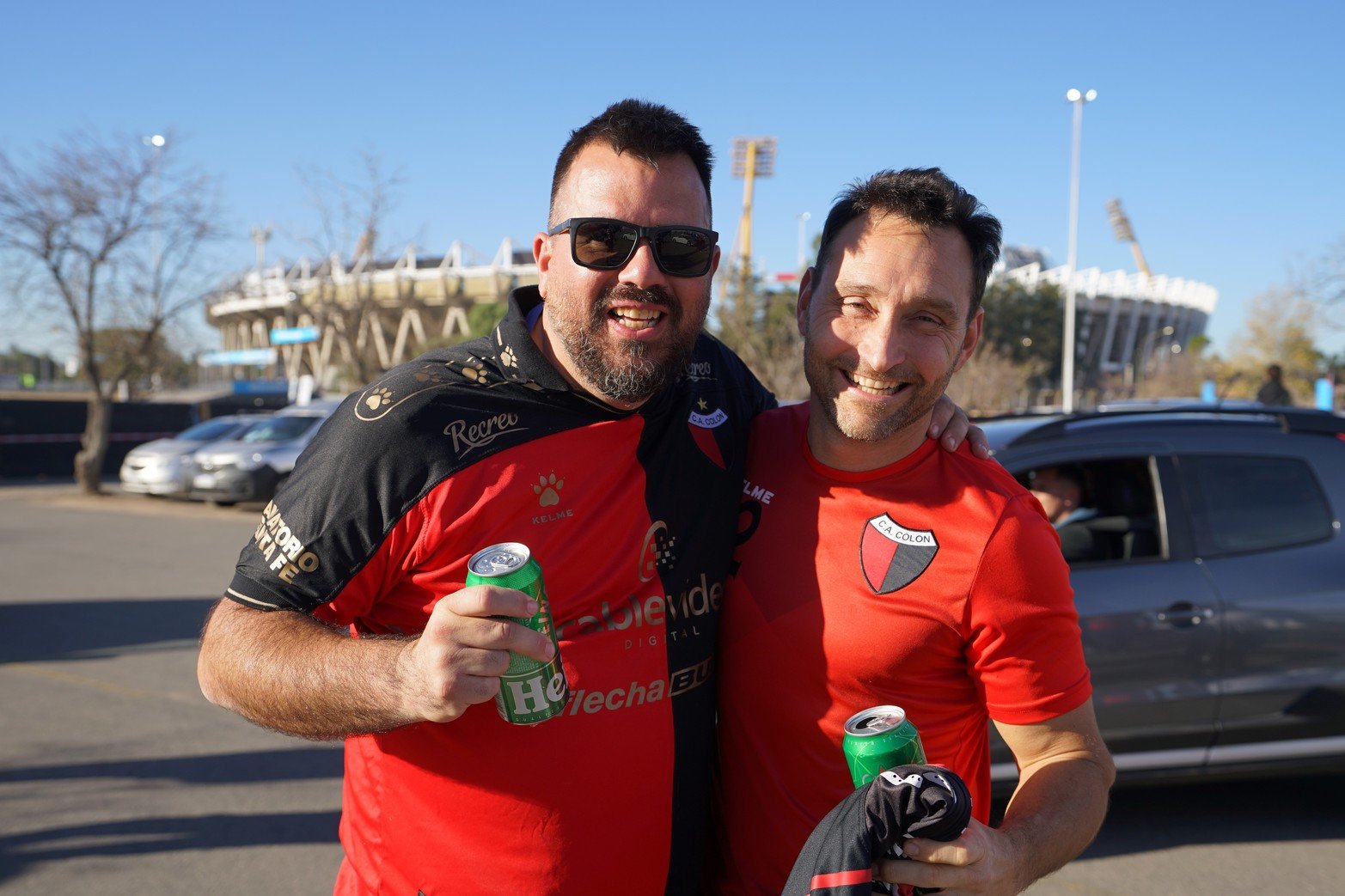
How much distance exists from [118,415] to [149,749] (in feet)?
86.7

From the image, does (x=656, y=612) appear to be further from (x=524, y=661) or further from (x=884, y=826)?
(x=884, y=826)

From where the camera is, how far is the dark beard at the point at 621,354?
2.23 meters

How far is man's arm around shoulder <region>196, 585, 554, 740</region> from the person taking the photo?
1639mm

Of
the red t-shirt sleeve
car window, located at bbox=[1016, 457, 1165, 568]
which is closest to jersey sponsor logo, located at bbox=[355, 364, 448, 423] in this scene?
the red t-shirt sleeve

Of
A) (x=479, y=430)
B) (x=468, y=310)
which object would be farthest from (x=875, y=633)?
(x=468, y=310)

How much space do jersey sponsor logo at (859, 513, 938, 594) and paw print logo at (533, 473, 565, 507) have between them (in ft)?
2.21

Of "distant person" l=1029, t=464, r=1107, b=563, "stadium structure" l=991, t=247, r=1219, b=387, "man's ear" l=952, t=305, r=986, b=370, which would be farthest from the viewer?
"stadium structure" l=991, t=247, r=1219, b=387

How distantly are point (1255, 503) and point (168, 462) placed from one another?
1861cm

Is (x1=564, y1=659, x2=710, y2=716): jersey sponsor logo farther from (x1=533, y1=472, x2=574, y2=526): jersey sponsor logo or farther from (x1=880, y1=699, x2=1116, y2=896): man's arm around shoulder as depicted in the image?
(x1=880, y1=699, x2=1116, y2=896): man's arm around shoulder

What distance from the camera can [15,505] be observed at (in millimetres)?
18375

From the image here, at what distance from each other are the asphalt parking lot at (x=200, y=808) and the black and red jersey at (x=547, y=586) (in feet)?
8.47

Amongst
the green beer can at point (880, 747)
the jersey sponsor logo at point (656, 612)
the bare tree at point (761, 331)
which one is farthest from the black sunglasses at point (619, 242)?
the bare tree at point (761, 331)

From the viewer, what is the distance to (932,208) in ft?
7.16

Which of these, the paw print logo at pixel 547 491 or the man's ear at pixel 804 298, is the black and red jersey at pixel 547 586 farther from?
the man's ear at pixel 804 298
